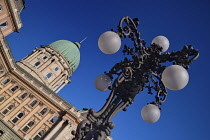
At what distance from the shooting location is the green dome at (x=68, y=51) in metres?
54.3

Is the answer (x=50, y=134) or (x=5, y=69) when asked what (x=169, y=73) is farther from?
(x=5, y=69)

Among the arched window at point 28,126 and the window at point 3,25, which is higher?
the window at point 3,25

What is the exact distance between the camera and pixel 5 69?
116ft

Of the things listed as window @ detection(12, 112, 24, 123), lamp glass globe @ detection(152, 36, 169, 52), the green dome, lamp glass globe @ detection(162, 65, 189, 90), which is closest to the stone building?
window @ detection(12, 112, 24, 123)

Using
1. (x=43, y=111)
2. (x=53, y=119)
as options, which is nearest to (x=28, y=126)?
(x=43, y=111)

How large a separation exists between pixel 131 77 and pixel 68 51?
167 ft

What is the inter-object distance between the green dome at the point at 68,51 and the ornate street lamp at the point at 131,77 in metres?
47.7

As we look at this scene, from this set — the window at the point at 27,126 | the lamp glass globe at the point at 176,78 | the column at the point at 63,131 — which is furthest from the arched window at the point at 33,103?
the lamp glass globe at the point at 176,78

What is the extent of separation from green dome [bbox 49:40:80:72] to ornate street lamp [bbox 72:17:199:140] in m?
47.7

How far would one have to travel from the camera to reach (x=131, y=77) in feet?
21.3

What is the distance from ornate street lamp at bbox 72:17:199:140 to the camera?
18.8 feet

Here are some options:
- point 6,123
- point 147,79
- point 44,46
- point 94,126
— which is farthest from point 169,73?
point 44,46

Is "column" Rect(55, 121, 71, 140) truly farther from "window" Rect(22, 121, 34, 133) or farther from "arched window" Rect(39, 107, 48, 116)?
"window" Rect(22, 121, 34, 133)

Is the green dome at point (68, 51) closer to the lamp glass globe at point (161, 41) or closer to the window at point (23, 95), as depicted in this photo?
the window at point (23, 95)
